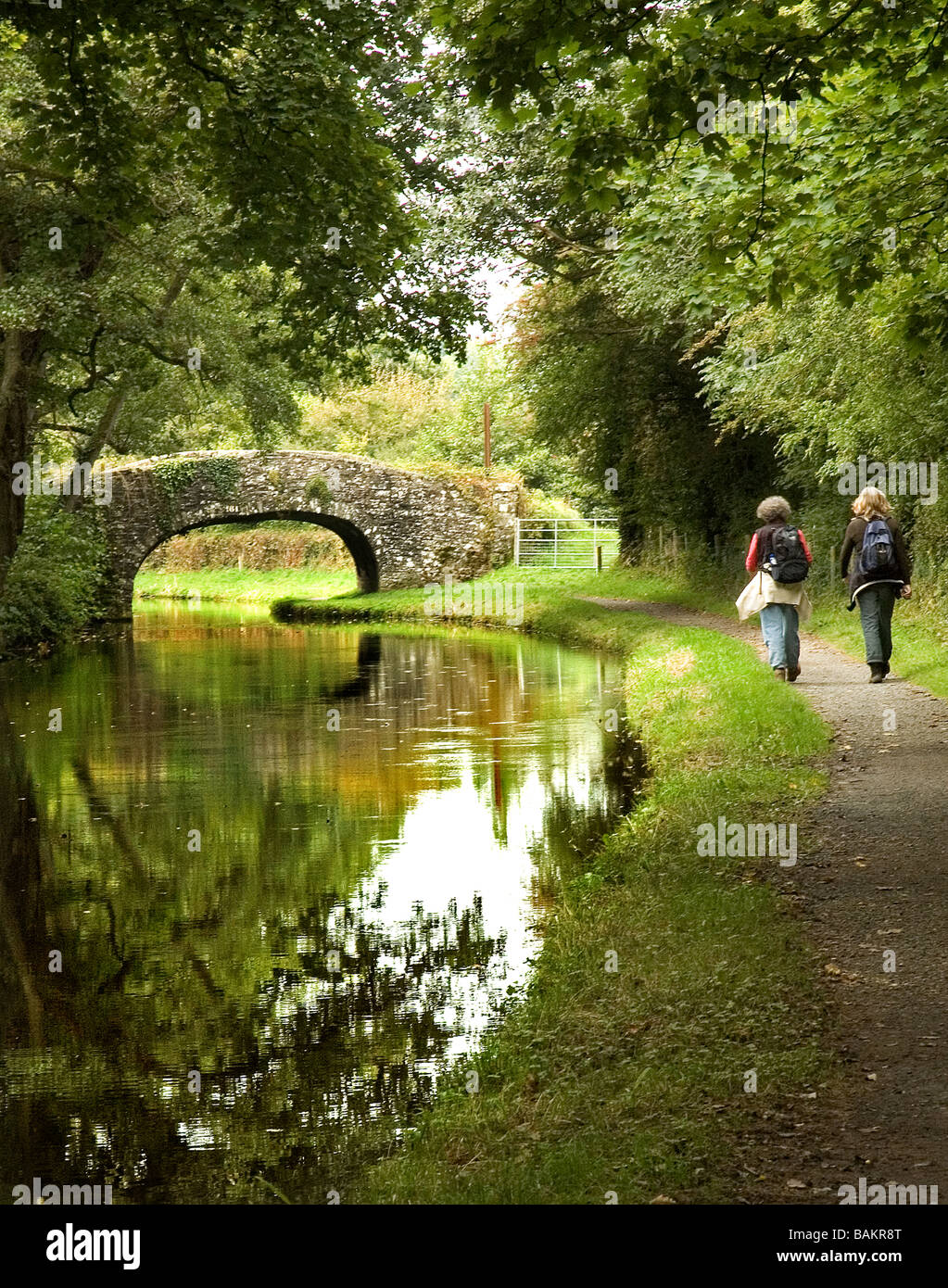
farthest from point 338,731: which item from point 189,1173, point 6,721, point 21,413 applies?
point 189,1173

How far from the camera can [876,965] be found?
615 centimetres

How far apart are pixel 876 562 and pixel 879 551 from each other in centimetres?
10

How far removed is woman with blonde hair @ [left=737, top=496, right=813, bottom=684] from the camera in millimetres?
13695

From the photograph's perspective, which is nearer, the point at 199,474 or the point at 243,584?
the point at 199,474

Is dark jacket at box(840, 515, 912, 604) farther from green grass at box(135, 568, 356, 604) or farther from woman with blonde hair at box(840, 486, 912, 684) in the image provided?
green grass at box(135, 568, 356, 604)

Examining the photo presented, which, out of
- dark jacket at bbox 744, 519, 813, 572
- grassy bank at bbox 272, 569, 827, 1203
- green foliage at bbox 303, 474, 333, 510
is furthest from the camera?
green foliage at bbox 303, 474, 333, 510

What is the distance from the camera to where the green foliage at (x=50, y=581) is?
1011 inches

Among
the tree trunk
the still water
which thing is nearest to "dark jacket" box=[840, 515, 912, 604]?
the still water

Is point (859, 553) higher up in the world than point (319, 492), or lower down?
lower down

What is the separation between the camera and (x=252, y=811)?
11.9 metres

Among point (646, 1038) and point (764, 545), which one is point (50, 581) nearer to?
point (764, 545)

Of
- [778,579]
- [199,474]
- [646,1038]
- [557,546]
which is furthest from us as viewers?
[557,546]

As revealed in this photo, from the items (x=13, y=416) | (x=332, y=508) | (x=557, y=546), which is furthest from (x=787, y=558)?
(x=557, y=546)

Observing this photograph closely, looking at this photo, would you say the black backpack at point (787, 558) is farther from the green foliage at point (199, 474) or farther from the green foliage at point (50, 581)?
the green foliage at point (199, 474)
